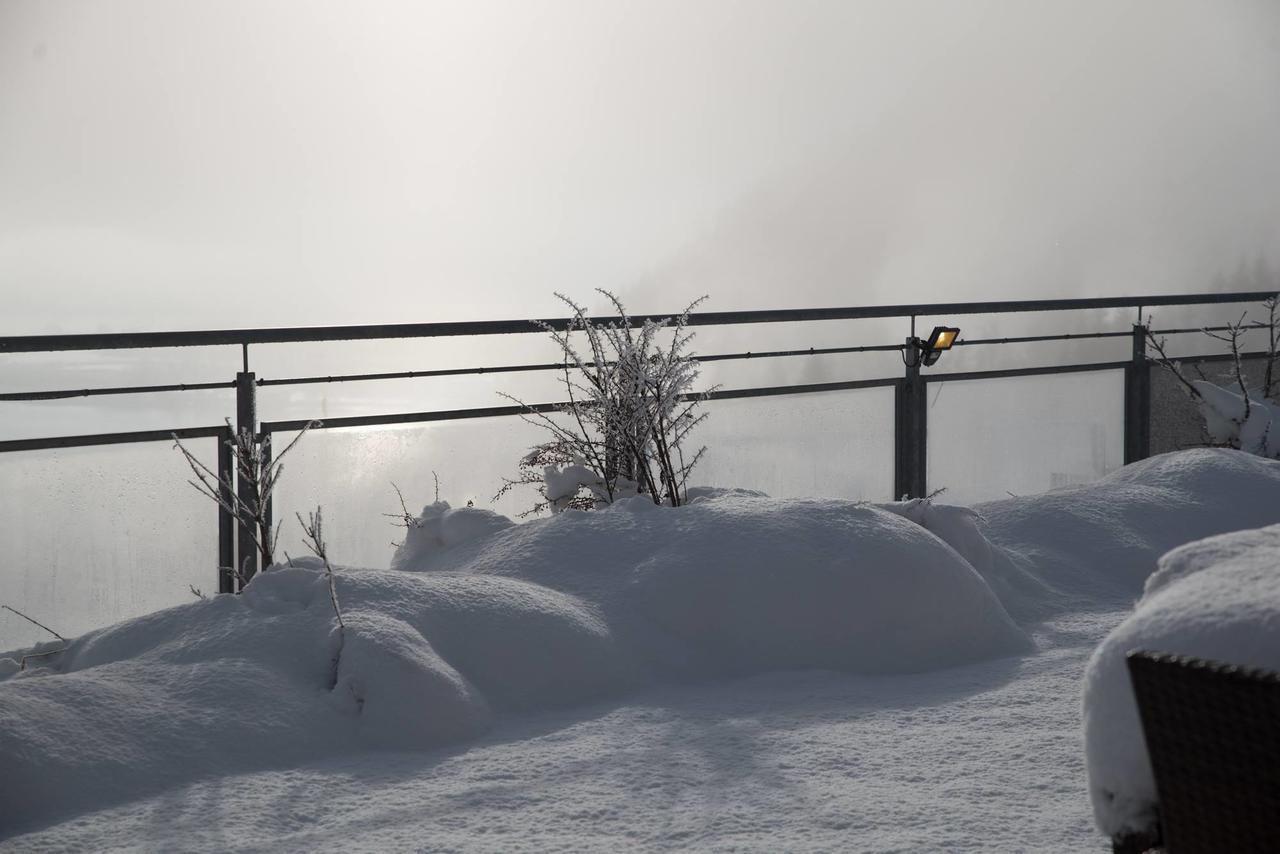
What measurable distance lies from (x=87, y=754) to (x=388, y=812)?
2.17 feet

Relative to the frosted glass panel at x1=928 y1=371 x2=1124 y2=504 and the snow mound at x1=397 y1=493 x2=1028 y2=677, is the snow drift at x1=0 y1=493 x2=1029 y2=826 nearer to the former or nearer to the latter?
the snow mound at x1=397 y1=493 x2=1028 y2=677

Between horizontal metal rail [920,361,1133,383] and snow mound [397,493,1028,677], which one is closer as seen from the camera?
snow mound [397,493,1028,677]

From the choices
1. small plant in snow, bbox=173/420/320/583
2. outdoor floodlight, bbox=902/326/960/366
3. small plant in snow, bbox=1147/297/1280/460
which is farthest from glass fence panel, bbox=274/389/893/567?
small plant in snow, bbox=1147/297/1280/460

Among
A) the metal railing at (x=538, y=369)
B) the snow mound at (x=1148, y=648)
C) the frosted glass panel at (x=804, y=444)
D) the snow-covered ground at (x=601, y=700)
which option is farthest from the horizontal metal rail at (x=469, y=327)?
the snow mound at (x=1148, y=648)

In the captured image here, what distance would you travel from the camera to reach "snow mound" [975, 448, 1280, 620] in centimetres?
416

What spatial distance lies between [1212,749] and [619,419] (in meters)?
3.13

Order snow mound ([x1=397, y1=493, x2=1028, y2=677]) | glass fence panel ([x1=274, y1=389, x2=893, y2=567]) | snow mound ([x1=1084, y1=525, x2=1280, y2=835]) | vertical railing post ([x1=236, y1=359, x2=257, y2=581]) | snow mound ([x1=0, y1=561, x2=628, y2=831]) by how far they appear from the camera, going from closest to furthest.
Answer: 1. snow mound ([x1=1084, y1=525, x2=1280, y2=835])
2. snow mound ([x1=0, y1=561, x2=628, y2=831])
3. snow mound ([x1=397, y1=493, x2=1028, y2=677])
4. vertical railing post ([x1=236, y1=359, x2=257, y2=581])
5. glass fence panel ([x1=274, y1=389, x2=893, y2=567])

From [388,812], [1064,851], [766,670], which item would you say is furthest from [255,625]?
[1064,851]

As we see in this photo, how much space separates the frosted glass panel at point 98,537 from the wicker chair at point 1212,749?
356 cm

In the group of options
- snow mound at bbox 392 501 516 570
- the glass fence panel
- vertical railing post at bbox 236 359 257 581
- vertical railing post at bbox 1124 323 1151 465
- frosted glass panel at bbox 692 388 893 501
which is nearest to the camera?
snow mound at bbox 392 501 516 570

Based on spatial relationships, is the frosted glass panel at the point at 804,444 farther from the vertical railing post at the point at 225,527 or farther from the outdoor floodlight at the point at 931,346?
the vertical railing post at the point at 225,527

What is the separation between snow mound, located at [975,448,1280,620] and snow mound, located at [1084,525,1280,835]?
2341 millimetres

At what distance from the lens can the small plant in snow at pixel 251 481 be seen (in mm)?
3551

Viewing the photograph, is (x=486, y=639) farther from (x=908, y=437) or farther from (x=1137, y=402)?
(x=1137, y=402)
